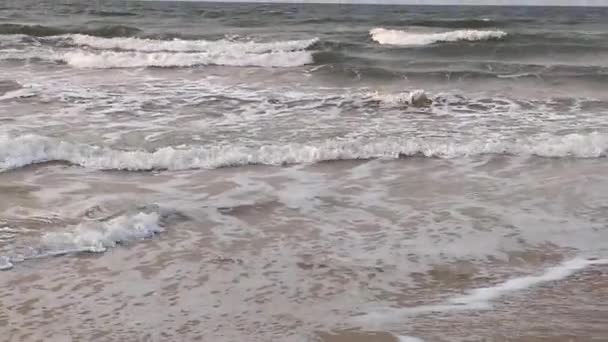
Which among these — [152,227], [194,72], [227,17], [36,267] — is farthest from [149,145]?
[227,17]

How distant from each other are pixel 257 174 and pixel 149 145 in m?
1.59

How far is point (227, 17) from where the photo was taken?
27.3 meters

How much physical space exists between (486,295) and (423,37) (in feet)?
53.0

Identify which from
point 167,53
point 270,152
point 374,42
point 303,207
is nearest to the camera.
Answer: point 303,207

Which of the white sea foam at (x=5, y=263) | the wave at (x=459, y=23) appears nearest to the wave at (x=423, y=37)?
the wave at (x=459, y=23)

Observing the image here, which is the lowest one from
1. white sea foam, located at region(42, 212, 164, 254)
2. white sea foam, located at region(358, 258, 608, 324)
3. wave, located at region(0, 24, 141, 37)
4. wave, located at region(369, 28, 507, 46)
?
white sea foam, located at region(358, 258, 608, 324)

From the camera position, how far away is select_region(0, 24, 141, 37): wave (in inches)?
810

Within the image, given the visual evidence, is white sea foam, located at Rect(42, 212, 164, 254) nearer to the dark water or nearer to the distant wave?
the dark water

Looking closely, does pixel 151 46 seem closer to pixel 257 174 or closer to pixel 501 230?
pixel 257 174

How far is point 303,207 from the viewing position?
18.8ft

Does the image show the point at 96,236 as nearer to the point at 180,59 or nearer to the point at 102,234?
the point at 102,234

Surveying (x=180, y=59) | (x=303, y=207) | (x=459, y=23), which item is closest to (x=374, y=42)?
(x=180, y=59)

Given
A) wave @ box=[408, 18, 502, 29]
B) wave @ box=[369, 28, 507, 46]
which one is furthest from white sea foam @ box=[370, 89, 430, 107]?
wave @ box=[408, 18, 502, 29]

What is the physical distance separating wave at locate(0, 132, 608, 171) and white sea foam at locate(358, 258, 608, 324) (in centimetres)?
293
